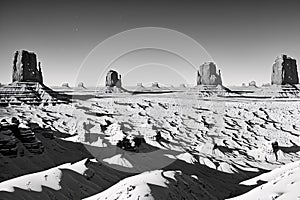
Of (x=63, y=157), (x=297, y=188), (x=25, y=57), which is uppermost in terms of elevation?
(x=25, y=57)

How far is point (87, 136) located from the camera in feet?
144

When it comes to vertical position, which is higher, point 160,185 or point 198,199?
point 160,185

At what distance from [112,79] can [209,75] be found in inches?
1981

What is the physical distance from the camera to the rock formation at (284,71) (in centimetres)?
10538

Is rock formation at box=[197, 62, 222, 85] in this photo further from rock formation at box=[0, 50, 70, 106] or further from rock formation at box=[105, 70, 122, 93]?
rock formation at box=[0, 50, 70, 106]

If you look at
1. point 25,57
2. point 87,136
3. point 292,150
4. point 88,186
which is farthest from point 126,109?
point 88,186

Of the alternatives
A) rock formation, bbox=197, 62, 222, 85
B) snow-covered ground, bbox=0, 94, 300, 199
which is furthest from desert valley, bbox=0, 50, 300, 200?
rock formation, bbox=197, 62, 222, 85

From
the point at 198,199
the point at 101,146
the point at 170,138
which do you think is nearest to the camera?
the point at 198,199

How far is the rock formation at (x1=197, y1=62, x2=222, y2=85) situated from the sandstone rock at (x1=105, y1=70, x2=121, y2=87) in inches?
1703

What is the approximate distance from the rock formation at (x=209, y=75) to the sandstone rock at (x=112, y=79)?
43.3 metres

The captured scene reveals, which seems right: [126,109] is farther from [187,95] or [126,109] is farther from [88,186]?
[88,186]

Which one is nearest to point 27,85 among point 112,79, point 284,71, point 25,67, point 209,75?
point 25,67

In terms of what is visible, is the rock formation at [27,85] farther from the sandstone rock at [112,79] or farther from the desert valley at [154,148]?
the sandstone rock at [112,79]

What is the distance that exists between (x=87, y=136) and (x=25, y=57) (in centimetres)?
6179
